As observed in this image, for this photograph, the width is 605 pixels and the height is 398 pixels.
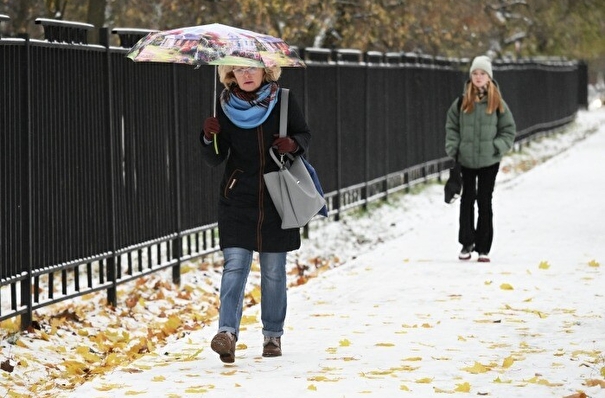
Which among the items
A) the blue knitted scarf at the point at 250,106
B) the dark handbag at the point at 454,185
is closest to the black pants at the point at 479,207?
the dark handbag at the point at 454,185

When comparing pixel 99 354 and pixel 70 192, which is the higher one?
pixel 70 192

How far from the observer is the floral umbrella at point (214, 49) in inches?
284

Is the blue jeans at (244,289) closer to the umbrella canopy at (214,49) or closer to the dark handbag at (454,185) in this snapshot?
the umbrella canopy at (214,49)

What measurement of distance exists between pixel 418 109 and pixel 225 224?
13501mm

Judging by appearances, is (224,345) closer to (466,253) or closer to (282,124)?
(282,124)

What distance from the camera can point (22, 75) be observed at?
8.62m

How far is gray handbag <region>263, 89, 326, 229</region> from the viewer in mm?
7293

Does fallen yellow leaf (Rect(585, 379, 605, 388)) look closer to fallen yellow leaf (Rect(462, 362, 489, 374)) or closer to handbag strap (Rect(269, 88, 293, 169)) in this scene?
fallen yellow leaf (Rect(462, 362, 489, 374))

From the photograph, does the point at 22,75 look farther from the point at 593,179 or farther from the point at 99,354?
the point at 593,179

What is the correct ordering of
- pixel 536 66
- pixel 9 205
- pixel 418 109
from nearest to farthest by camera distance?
pixel 9 205 → pixel 418 109 → pixel 536 66

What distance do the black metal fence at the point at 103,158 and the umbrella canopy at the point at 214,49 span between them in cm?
119

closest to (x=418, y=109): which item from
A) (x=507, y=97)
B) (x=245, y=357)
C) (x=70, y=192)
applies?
(x=507, y=97)

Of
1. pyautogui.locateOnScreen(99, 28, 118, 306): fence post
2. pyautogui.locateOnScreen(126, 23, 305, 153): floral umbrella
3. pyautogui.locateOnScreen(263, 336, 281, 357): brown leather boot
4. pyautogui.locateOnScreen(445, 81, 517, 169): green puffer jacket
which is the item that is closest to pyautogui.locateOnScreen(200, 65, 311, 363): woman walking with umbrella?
pyautogui.locateOnScreen(126, 23, 305, 153): floral umbrella

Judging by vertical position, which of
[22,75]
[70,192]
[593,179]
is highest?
[22,75]
